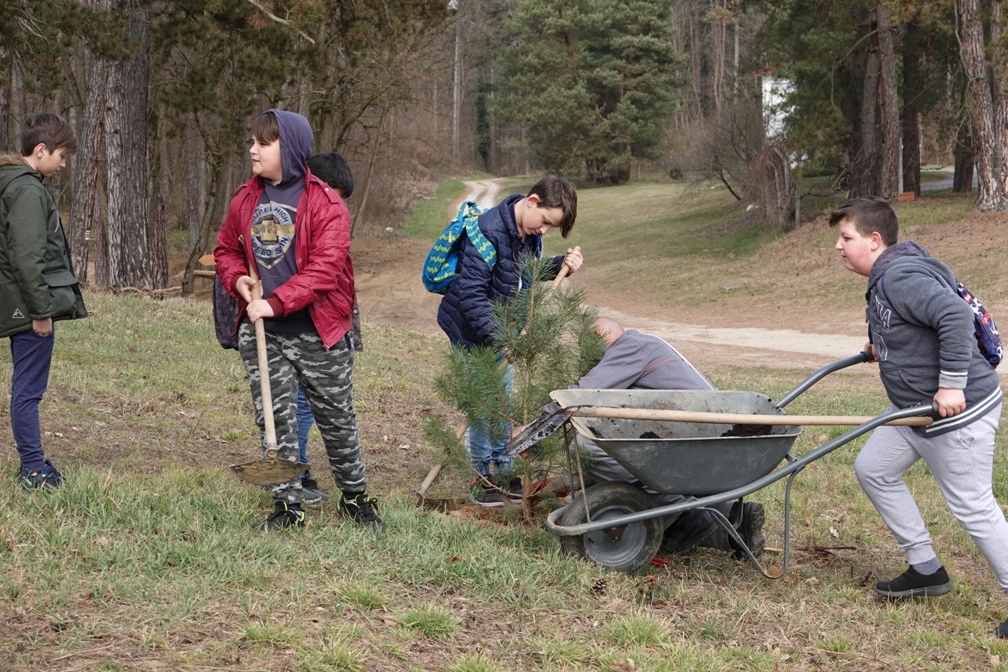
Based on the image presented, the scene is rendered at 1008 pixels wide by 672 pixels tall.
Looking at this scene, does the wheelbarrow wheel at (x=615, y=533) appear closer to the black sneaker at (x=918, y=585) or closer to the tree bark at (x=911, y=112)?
the black sneaker at (x=918, y=585)

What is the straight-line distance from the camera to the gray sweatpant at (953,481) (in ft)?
13.6

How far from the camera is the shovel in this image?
4117mm

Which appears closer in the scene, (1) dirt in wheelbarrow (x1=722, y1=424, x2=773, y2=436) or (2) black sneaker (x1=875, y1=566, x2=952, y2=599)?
(2) black sneaker (x1=875, y1=566, x2=952, y2=599)

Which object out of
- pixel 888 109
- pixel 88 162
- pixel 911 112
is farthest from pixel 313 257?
pixel 911 112

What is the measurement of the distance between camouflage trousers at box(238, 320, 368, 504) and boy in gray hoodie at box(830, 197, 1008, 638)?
2.15m

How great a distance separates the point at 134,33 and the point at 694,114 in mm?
46139

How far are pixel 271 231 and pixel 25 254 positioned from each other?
3.55 ft

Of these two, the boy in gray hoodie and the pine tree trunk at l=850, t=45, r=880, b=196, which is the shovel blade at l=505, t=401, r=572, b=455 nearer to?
the boy in gray hoodie

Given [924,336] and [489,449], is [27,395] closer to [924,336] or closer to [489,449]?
[489,449]

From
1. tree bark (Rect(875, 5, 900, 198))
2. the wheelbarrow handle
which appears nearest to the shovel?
the wheelbarrow handle

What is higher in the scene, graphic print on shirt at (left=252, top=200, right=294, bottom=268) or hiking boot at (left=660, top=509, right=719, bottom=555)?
graphic print on shirt at (left=252, top=200, right=294, bottom=268)

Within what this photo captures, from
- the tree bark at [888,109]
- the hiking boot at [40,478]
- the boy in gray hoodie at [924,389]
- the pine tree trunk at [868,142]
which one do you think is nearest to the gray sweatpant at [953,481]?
the boy in gray hoodie at [924,389]

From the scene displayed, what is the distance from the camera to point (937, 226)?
73.9ft

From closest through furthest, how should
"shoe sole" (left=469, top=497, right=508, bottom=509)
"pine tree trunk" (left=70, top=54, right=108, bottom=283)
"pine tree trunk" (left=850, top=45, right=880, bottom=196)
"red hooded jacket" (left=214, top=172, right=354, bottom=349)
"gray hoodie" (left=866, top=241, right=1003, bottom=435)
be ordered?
"gray hoodie" (left=866, top=241, right=1003, bottom=435) < "red hooded jacket" (left=214, top=172, right=354, bottom=349) < "shoe sole" (left=469, top=497, right=508, bottom=509) < "pine tree trunk" (left=70, top=54, right=108, bottom=283) < "pine tree trunk" (left=850, top=45, right=880, bottom=196)
